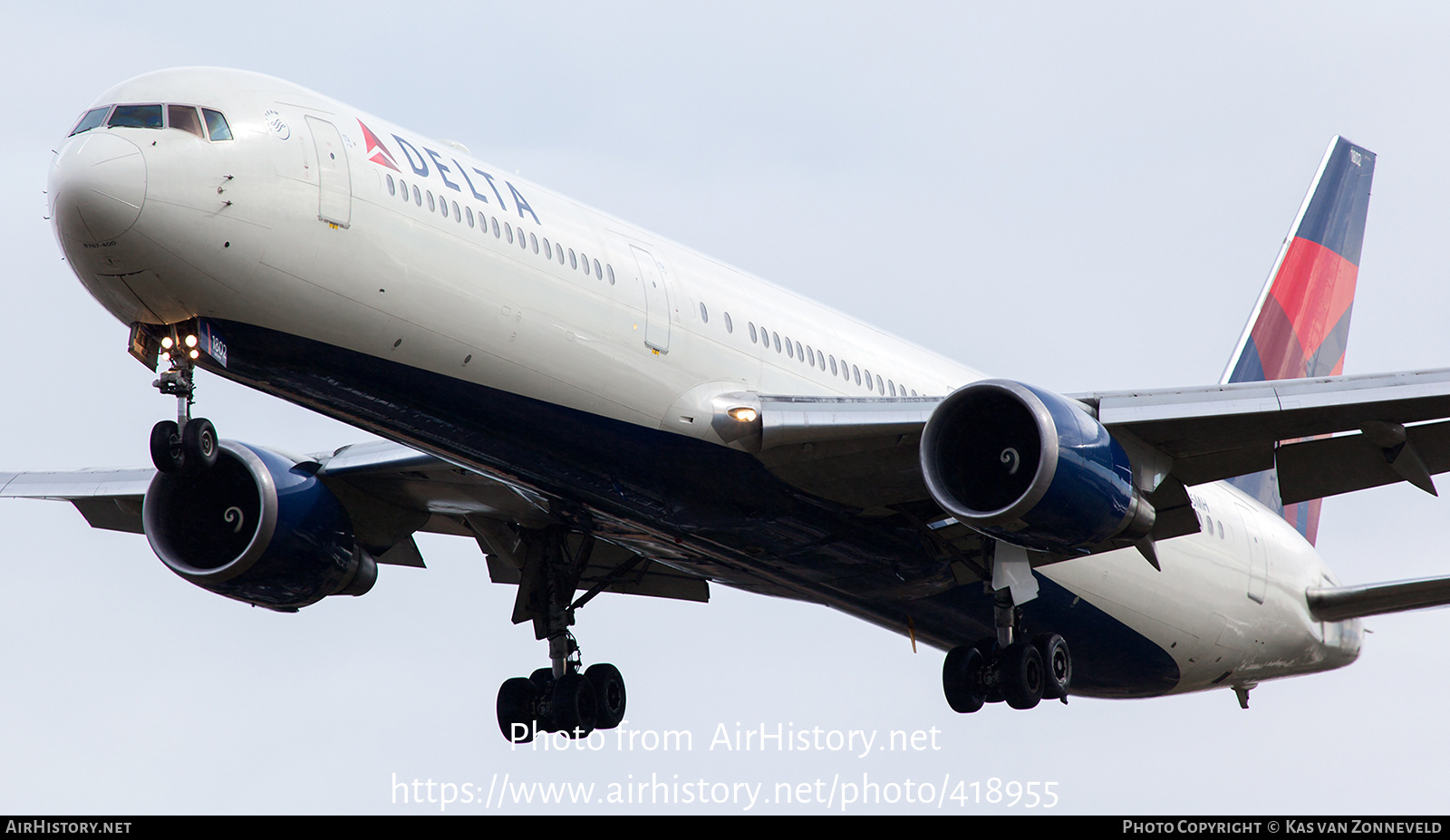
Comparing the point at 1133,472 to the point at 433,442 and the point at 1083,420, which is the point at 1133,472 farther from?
the point at 433,442

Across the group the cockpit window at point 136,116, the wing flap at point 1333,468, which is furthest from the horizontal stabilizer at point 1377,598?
the cockpit window at point 136,116

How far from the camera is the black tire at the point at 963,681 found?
831 inches

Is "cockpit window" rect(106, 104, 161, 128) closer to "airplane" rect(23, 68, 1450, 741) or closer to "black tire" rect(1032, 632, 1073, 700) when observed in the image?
"airplane" rect(23, 68, 1450, 741)

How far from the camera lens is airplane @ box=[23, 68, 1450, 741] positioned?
1508 centimetres

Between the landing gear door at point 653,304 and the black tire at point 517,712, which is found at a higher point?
the landing gear door at point 653,304

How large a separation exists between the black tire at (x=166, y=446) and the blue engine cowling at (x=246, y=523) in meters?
6.31

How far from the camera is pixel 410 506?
73.6ft

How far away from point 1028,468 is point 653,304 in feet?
14.4

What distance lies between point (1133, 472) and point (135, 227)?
1079 centimetres

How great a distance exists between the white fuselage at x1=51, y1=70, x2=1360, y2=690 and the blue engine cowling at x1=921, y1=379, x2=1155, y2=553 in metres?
2.58

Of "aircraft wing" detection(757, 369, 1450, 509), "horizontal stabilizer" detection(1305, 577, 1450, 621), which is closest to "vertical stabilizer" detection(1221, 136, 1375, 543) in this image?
"horizontal stabilizer" detection(1305, 577, 1450, 621)

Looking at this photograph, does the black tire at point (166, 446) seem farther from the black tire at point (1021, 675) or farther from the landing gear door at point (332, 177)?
the black tire at point (1021, 675)

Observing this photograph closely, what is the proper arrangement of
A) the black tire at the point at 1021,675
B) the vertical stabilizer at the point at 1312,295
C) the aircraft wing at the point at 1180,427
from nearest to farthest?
the aircraft wing at the point at 1180,427 → the black tire at the point at 1021,675 → the vertical stabilizer at the point at 1312,295

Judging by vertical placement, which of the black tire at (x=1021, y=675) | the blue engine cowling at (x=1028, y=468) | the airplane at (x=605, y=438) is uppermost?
the airplane at (x=605, y=438)
